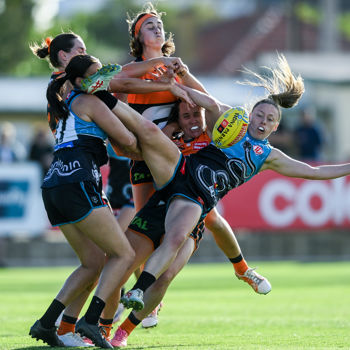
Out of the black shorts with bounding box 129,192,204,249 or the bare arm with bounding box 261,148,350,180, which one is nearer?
the black shorts with bounding box 129,192,204,249

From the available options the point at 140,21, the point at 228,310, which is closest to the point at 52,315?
the point at 140,21

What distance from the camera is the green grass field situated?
7180 mm

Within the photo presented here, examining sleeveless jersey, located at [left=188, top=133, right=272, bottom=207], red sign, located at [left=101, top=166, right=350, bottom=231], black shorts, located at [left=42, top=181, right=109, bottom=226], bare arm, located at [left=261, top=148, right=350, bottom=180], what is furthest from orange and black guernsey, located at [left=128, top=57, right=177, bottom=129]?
red sign, located at [left=101, top=166, right=350, bottom=231]

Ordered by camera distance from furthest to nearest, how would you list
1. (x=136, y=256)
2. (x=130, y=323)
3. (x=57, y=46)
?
(x=57, y=46)
(x=136, y=256)
(x=130, y=323)

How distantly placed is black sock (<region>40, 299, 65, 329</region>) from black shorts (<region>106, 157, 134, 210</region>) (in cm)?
240

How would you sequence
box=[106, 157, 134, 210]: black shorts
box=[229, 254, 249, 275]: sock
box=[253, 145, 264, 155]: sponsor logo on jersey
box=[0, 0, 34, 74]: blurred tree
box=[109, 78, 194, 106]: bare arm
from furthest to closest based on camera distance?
1. box=[0, 0, 34, 74]: blurred tree
2. box=[106, 157, 134, 210]: black shorts
3. box=[229, 254, 249, 275]: sock
4. box=[253, 145, 264, 155]: sponsor logo on jersey
5. box=[109, 78, 194, 106]: bare arm

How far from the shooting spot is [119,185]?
9.54 metres

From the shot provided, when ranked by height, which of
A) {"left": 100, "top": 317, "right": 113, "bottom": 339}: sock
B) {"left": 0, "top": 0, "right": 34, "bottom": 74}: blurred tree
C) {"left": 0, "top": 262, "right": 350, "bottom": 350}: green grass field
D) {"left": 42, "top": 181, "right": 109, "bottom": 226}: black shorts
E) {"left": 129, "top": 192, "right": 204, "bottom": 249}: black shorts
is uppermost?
{"left": 42, "top": 181, "right": 109, "bottom": 226}: black shorts

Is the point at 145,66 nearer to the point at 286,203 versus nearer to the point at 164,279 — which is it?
the point at 164,279

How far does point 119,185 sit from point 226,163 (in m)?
2.35

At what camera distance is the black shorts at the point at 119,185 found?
940cm

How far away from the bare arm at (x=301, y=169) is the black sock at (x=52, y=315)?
2006mm

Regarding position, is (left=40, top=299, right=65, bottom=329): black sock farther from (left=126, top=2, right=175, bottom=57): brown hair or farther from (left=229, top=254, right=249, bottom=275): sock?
(left=126, top=2, right=175, bottom=57): brown hair

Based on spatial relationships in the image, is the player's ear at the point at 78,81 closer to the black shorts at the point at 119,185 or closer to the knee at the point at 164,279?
the knee at the point at 164,279
